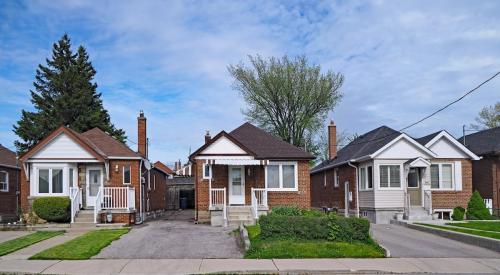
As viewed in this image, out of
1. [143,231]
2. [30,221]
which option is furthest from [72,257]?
[30,221]

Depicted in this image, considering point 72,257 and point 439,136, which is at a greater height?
point 439,136

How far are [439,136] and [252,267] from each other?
63.1ft

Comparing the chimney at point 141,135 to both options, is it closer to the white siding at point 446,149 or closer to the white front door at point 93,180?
the white front door at point 93,180

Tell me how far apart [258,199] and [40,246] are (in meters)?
11.8

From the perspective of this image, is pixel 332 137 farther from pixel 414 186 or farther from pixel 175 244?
pixel 175 244

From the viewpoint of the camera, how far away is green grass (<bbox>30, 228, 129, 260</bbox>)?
1554 cm

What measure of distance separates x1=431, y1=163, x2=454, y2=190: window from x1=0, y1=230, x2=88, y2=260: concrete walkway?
61.2 feet

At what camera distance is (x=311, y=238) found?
56.4ft

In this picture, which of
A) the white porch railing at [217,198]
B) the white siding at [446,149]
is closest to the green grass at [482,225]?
the white siding at [446,149]

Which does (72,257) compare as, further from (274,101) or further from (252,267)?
(274,101)

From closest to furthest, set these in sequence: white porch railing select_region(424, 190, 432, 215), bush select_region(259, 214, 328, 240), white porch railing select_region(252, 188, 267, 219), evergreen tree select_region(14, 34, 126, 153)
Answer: bush select_region(259, 214, 328, 240), white porch railing select_region(252, 188, 267, 219), white porch railing select_region(424, 190, 432, 215), evergreen tree select_region(14, 34, 126, 153)

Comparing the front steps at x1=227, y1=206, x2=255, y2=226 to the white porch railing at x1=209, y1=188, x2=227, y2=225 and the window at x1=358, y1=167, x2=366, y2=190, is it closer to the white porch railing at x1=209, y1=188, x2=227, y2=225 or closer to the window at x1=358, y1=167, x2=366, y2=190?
the white porch railing at x1=209, y1=188, x2=227, y2=225

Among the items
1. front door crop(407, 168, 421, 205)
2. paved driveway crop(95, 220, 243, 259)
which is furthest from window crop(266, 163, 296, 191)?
front door crop(407, 168, 421, 205)

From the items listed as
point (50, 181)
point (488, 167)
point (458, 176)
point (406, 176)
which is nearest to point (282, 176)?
point (406, 176)
